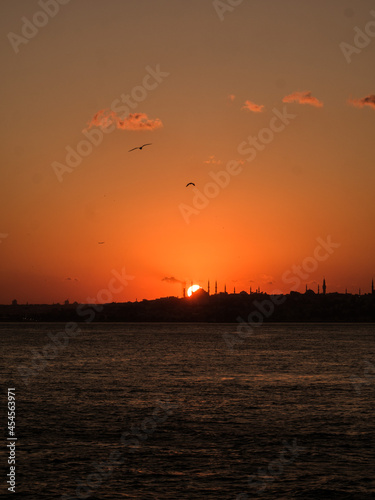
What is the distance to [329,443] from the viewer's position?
33.7 metres

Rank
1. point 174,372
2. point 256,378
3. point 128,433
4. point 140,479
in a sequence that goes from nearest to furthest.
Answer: point 140,479, point 128,433, point 256,378, point 174,372

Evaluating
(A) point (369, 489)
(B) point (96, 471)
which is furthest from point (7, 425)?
(A) point (369, 489)

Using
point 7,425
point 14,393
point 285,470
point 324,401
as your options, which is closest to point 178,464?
point 285,470

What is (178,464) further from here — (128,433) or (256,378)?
(256,378)

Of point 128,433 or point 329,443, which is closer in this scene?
point 329,443

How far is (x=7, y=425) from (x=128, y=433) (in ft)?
26.9

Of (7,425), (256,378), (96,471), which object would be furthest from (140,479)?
(256,378)

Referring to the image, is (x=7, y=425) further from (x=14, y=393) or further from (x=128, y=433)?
(x=14, y=393)

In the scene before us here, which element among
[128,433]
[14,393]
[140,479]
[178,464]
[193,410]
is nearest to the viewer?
[140,479]

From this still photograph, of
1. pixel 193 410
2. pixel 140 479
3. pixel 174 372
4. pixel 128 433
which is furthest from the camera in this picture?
pixel 174 372

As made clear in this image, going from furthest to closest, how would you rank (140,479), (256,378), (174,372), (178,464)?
(174,372) → (256,378) → (178,464) → (140,479)

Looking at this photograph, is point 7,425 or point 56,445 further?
point 7,425

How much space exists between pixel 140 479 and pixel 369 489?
9633 mm

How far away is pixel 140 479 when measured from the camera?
26.8m
